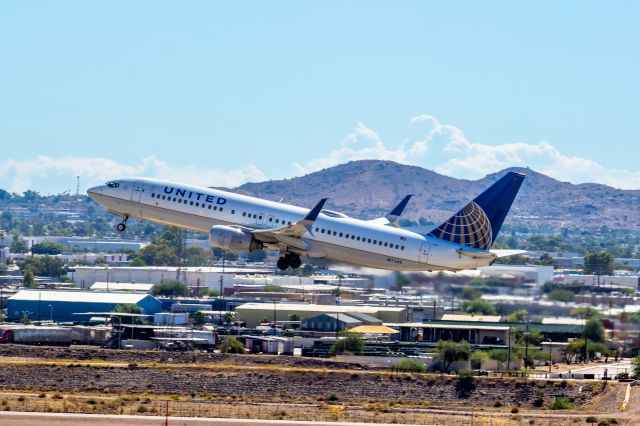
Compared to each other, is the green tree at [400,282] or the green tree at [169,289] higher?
the green tree at [400,282]

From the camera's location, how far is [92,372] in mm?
104000

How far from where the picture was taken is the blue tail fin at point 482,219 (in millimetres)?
89812

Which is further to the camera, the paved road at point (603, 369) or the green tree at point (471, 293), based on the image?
the paved road at point (603, 369)

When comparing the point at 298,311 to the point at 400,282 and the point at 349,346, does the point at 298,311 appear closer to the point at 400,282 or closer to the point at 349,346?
the point at 349,346

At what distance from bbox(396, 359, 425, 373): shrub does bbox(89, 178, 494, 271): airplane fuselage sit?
65.2 ft

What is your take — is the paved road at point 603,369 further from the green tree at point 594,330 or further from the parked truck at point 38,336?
the parked truck at point 38,336

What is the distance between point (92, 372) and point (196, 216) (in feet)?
59.9

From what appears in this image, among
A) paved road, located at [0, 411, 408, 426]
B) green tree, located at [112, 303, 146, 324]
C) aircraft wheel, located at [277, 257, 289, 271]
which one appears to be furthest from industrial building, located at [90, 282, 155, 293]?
paved road, located at [0, 411, 408, 426]

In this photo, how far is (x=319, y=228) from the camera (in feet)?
297

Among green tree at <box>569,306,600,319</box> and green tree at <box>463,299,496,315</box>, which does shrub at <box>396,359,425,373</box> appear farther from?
green tree at <box>569,306,600,319</box>

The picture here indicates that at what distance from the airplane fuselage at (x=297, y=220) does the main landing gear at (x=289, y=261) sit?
2.11ft

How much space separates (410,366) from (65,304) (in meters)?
56.3

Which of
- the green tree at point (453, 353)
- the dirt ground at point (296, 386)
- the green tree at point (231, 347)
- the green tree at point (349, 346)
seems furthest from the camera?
the green tree at point (349, 346)

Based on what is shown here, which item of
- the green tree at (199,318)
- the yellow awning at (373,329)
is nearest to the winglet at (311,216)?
the yellow awning at (373,329)
